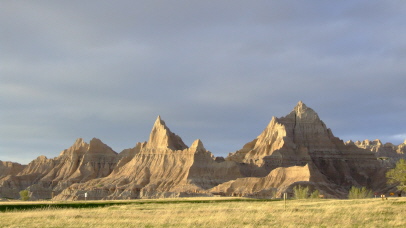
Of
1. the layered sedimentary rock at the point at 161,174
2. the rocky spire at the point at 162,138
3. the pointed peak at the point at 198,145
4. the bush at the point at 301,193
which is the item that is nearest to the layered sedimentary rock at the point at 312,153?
the pointed peak at the point at 198,145

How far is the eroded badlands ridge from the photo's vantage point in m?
146

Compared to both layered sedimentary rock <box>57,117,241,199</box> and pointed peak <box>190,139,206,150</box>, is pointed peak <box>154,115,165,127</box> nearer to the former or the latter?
layered sedimentary rock <box>57,117,241,199</box>

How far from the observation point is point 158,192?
482 feet

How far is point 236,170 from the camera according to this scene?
16438cm

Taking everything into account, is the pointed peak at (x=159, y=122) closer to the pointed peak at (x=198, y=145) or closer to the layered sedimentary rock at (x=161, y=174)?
the layered sedimentary rock at (x=161, y=174)

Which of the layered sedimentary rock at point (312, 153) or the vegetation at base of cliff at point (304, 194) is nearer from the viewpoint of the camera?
the vegetation at base of cliff at point (304, 194)

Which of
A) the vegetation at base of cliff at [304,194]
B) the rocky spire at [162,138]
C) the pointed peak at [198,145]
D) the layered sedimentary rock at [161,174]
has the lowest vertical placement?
the vegetation at base of cliff at [304,194]

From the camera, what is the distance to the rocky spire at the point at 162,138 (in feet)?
610

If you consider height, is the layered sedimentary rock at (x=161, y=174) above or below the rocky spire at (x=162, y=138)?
below

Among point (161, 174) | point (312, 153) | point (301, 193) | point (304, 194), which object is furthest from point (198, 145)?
point (304, 194)

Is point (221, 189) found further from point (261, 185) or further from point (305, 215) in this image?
point (305, 215)

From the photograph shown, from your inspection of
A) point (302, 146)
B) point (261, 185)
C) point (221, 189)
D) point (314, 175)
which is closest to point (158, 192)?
point (221, 189)

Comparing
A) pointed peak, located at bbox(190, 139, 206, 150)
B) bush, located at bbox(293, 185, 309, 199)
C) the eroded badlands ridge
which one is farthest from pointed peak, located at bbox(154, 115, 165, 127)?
bush, located at bbox(293, 185, 309, 199)

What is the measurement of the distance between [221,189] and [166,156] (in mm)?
39168
